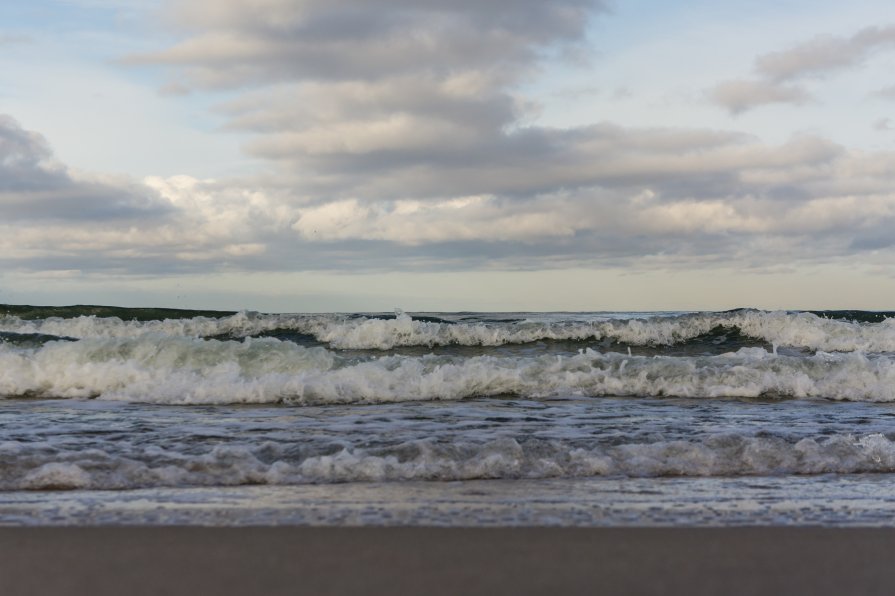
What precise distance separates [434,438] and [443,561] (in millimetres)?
3435

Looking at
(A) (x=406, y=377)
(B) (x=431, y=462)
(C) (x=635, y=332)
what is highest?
(C) (x=635, y=332)

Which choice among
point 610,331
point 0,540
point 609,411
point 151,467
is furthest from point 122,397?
point 610,331

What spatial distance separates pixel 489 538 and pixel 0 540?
2.36 meters

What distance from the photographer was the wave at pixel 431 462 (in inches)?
229

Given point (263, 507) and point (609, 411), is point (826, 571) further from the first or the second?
point (609, 411)

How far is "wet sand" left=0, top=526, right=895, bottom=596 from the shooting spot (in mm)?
3352

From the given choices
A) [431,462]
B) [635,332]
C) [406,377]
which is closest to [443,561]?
[431,462]

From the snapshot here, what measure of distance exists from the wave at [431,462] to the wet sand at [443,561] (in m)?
1.59

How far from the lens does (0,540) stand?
405cm

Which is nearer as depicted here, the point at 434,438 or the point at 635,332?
the point at 434,438

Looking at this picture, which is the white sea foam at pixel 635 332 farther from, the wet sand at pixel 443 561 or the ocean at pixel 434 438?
the wet sand at pixel 443 561

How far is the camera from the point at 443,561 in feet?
11.9

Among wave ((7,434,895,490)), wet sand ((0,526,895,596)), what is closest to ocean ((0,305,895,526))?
wave ((7,434,895,490))

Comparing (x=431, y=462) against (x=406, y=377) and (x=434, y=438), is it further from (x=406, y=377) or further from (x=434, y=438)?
(x=406, y=377)
